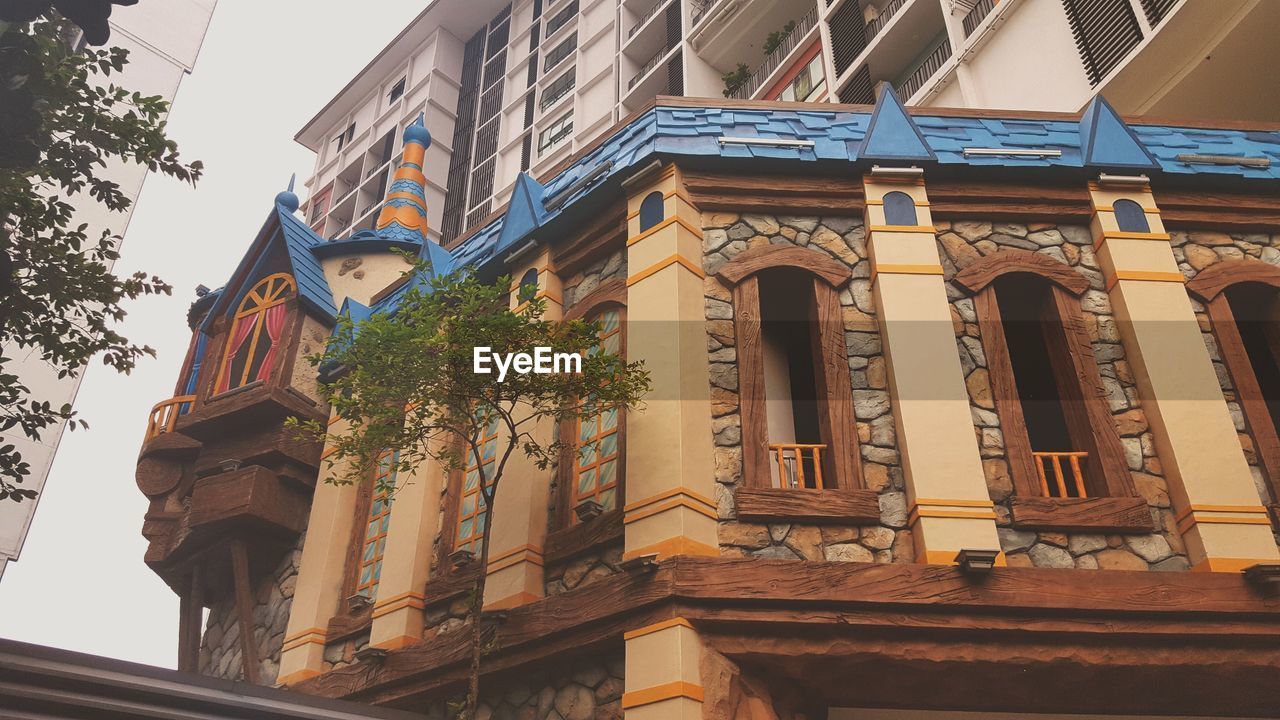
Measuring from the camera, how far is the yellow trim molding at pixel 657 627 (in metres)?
7.05

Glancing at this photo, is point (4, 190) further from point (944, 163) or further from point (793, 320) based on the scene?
point (944, 163)

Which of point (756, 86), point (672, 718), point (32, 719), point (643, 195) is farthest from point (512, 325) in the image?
point (756, 86)

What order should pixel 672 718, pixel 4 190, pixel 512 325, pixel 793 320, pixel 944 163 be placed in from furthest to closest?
1. pixel 793 320
2. pixel 944 163
3. pixel 512 325
4. pixel 672 718
5. pixel 4 190

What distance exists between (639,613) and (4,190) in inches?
204

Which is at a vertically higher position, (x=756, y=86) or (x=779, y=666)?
(x=756, y=86)

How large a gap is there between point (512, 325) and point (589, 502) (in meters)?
1.66

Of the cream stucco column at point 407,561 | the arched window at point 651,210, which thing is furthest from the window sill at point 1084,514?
the cream stucco column at point 407,561

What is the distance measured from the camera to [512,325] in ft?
25.2

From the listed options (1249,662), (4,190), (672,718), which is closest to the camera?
(4,190)

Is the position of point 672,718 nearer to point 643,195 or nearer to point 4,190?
point 643,195

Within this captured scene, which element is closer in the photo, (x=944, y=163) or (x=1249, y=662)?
(x=1249, y=662)

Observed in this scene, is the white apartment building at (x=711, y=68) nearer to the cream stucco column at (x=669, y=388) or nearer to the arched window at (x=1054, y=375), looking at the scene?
the cream stucco column at (x=669, y=388)

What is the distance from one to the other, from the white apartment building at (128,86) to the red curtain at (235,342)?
14.0 metres

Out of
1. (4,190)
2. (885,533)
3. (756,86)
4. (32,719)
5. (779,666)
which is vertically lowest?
(32,719)
